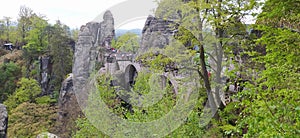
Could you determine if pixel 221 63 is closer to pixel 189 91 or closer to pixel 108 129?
pixel 189 91

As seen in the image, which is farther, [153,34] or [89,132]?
[153,34]

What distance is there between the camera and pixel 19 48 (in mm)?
30172

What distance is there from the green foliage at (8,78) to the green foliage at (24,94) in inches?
58.8

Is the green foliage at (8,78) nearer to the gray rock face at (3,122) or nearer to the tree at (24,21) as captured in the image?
the tree at (24,21)

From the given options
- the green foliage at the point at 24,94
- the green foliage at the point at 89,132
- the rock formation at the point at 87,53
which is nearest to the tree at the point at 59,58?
the rock formation at the point at 87,53

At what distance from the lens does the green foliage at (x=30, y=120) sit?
15172mm

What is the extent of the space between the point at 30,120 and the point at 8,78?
349 inches

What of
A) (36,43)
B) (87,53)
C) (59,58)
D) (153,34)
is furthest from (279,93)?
(36,43)

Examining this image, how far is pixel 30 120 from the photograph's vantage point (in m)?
16.7

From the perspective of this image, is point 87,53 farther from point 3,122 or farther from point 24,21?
point 3,122

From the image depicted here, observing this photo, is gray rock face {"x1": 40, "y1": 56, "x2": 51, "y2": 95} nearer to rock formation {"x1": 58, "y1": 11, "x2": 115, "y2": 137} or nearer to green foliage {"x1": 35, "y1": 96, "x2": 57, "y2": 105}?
green foliage {"x1": 35, "y1": 96, "x2": 57, "y2": 105}

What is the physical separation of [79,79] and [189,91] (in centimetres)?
1482

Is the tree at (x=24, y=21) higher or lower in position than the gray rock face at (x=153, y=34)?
higher

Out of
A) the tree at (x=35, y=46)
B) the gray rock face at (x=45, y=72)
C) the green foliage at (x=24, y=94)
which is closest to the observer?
the green foliage at (x=24, y=94)
